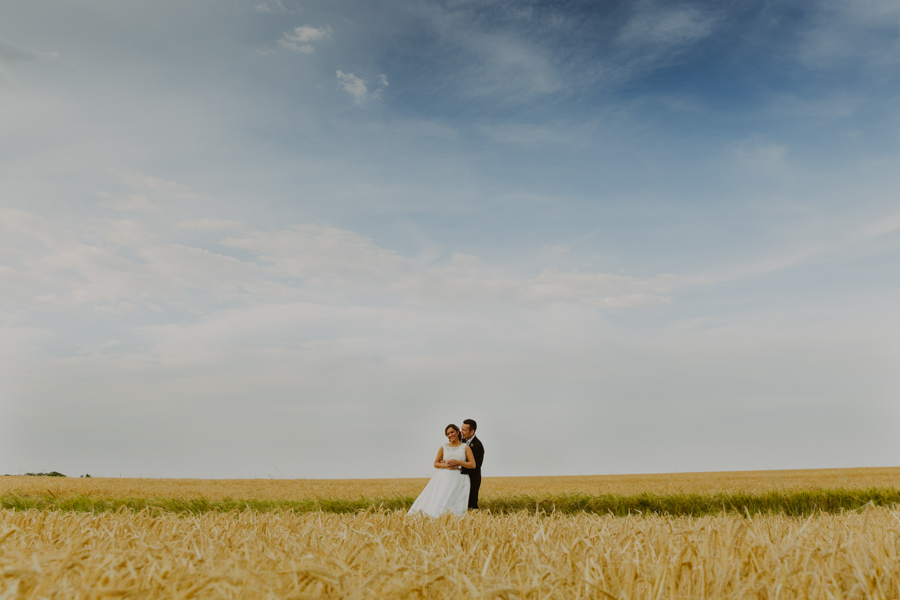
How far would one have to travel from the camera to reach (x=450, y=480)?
1160cm

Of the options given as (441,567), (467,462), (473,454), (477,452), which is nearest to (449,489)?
(467,462)

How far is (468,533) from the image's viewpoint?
3.92 metres

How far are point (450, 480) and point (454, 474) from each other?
144 mm

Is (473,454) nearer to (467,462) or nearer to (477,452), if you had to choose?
(477,452)

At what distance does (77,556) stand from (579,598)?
6.52ft

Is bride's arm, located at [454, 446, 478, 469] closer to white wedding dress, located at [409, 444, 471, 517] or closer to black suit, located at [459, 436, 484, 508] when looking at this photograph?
white wedding dress, located at [409, 444, 471, 517]

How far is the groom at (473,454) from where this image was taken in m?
12.0

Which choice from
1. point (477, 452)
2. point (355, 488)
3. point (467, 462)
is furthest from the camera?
point (355, 488)

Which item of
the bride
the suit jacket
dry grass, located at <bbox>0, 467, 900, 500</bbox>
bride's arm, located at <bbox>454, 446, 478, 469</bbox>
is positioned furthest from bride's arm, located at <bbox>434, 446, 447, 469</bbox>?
dry grass, located at <bbox>0, 467, 900, 500</bbox>

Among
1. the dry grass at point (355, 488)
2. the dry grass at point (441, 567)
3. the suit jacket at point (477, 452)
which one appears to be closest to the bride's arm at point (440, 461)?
the suit jacket at point (477, 452)

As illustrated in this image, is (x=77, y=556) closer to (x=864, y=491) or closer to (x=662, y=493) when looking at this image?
(x=662, y=493)

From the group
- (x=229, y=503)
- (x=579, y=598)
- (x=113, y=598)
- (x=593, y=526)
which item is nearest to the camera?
(x=113, y=598)

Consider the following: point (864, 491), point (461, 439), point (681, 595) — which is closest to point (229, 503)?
point (461, 439)

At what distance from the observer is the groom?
12016 mm
